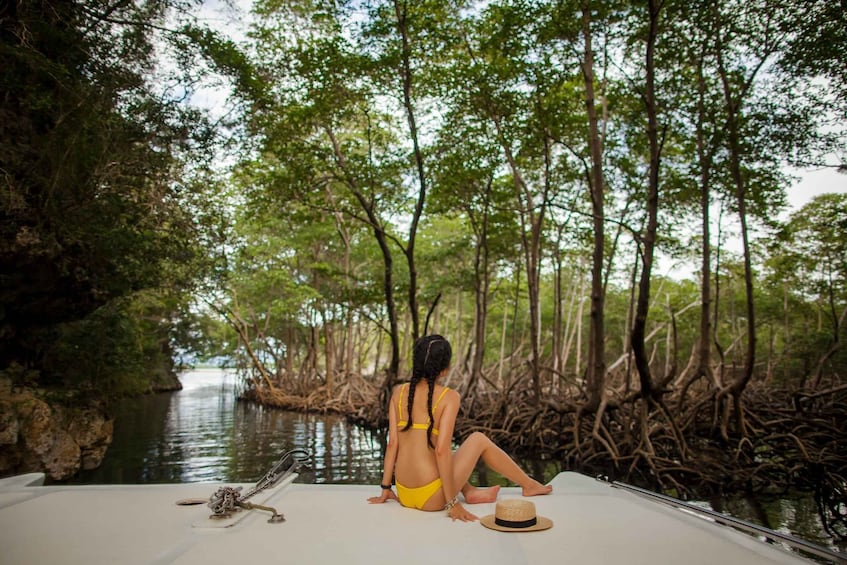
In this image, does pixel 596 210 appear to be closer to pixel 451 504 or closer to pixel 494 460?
pixel 494 460

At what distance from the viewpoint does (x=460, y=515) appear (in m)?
2.54

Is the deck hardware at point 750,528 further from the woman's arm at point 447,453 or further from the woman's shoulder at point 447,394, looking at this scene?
the woman's shoulder at point 447,394

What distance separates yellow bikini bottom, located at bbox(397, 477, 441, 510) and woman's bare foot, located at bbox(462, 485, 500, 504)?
0.24 meters

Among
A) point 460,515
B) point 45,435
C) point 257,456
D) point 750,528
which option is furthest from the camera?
point 257,456

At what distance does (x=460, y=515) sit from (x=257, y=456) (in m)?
7.91

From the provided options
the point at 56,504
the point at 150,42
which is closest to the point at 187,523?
the point at 56,504

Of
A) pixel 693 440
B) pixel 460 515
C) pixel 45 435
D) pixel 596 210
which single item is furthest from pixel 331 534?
pixel 693 440

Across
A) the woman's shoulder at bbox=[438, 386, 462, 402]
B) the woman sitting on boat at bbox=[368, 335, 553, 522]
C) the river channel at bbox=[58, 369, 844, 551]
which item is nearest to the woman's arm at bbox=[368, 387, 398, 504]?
the woman sitting on boat at bbox=[368, 335, 553, 522]

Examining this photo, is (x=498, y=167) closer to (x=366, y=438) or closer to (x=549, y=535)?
(x=366, y=438)

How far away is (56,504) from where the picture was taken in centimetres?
268

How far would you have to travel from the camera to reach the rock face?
20.9ft

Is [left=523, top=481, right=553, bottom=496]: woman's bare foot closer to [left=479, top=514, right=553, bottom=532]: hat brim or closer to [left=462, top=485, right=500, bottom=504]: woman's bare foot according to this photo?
[left=462, top=485, right=500, bottom=504]: woman's bare foot

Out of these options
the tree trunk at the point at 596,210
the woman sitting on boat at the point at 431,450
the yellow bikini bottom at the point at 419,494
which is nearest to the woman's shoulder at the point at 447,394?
the woman sitting on boat at the point at 431,450

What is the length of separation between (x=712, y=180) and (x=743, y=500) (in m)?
6.06
